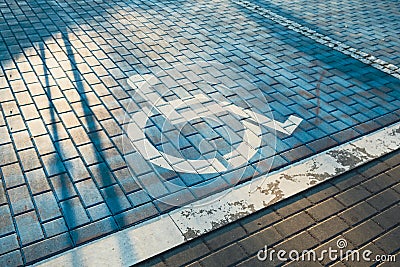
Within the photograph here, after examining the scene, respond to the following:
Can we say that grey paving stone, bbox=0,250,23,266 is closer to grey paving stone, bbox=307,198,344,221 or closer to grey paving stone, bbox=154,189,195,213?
grey paving stone, bbox=154,189,195,213

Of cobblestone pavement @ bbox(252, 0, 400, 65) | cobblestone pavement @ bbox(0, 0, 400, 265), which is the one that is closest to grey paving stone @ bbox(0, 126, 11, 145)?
cobblestone pavement @ bbox(0, 0, 400, 265)

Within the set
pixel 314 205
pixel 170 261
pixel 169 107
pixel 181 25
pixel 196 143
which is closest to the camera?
pixel 170 261

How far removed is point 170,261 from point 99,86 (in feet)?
10.2

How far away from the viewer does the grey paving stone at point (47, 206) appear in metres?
3.63

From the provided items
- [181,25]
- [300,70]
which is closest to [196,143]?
[300,70]

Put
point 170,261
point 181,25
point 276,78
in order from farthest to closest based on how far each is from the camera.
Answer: point 181,25 → point 276,78 → point 170,261

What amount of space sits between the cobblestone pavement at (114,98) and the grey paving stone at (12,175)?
0.01 meters

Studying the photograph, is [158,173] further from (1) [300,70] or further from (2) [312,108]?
(1) [300,70]

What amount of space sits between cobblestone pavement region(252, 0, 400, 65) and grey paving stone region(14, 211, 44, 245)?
20.4ft

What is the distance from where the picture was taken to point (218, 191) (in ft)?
13.2

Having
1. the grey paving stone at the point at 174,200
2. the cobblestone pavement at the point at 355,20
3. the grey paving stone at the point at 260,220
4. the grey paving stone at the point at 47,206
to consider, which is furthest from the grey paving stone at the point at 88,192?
the cobblestone pavement at the point at 355,20

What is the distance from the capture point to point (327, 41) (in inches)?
293

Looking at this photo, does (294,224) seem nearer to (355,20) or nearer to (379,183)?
(379,183)

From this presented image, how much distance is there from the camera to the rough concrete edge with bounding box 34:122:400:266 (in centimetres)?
332
